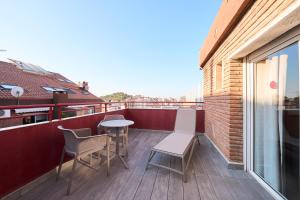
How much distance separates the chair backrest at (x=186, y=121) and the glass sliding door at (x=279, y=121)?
5.16 feet

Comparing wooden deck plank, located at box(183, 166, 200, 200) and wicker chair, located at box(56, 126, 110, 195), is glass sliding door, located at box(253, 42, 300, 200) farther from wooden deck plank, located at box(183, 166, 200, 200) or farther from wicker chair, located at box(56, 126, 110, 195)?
wicker chair, located at box(56, 126, 110, 195)

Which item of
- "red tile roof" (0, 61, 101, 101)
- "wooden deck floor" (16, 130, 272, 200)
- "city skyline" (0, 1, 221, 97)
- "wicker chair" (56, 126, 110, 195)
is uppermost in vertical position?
"city skyline" (0, 1, 221, 97)

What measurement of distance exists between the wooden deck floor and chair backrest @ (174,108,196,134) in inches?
39.4

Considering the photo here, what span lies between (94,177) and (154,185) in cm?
98

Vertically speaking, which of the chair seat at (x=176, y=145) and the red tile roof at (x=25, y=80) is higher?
the red tile roof at (x=25, y=80)

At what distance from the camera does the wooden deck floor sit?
1.92 metres

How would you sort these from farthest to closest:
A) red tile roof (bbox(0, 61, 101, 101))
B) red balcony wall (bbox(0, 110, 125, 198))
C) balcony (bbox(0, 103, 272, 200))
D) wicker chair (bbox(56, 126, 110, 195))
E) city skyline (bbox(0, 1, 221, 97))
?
red tile roof (bbox(0, 61, 101, 101)) → city skyline (bbox(0, 1, 221, 97)) → wicker chair (bbox(56, 126, 110, 195)) → balcony (bbox(0, 103, 272, 200)) → red balcony wall (bbox(0, 110, 125, 198))

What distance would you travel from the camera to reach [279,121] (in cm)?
181

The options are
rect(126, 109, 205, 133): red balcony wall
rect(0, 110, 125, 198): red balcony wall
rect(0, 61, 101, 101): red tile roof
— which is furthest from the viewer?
rect(0, 61, 101, 101): red tile roof

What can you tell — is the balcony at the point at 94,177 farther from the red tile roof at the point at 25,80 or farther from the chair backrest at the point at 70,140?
the red tile roof at the point at 25,80

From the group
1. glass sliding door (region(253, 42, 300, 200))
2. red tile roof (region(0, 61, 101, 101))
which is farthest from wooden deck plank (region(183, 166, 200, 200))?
red tile roof (region(0, 61, 101, 101))

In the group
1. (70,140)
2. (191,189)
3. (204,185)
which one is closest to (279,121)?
(204,185)

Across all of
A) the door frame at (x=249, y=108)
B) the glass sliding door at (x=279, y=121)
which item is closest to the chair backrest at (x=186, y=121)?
the door frame at (x=249, y=108)

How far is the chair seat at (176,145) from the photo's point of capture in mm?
2592
